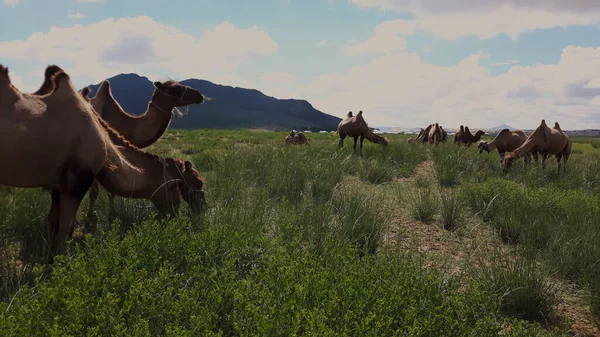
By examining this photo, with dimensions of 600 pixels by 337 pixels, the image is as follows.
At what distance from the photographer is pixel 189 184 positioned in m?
5.11

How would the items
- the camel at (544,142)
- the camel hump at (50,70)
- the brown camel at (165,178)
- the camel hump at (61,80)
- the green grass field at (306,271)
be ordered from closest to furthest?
the green grass field at (306,271) → the camel hump at (61,80) → the camel hump at (50,70) → the brown camel at (165,178) → the camel at (544,142)

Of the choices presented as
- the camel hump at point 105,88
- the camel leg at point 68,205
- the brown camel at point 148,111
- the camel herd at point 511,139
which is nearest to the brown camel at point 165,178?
the camel leg at point 68,205

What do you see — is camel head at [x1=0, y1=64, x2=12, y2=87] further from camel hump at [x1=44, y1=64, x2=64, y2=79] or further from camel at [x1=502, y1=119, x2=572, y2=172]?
camel at [x1=502, y1=119, x2=572, y2=172]

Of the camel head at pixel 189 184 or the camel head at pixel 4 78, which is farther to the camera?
the camel head at pixel 189 184

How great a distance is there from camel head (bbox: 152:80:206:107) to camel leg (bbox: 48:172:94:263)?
3.41 meters

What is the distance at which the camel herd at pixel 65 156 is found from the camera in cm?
364

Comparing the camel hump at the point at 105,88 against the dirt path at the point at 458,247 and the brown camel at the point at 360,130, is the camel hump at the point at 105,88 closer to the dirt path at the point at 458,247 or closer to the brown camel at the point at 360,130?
the dirt path at the point at 458,247

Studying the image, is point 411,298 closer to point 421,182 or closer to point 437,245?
point 437,245

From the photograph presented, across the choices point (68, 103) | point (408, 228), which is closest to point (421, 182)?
point (408, 228)

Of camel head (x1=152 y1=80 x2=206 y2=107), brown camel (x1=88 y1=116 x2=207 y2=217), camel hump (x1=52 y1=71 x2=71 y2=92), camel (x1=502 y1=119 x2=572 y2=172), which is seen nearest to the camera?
camel hump (x1=52 y1=71 x2=71 y2=92)

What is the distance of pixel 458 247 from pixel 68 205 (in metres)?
4.61

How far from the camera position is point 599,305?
3.32 m

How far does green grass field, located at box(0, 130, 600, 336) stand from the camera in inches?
91.7

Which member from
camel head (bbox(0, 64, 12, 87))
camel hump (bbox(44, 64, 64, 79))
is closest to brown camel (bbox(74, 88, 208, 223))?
camel hump (bbox(44, 64, 64, 79))
